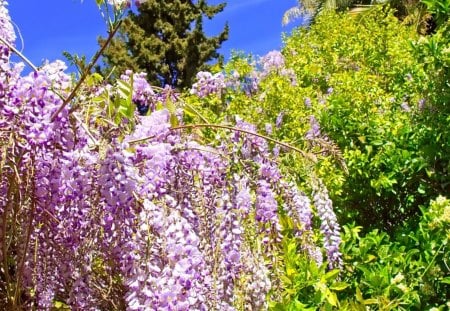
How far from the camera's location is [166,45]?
2502 cm

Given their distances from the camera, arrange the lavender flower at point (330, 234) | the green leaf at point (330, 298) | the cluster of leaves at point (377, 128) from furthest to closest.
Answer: the cluster of leaves at point (377, 128)
the lavender flower at point (330, 234)
the green leaf at point (330, 298)

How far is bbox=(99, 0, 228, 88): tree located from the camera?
24797 mm

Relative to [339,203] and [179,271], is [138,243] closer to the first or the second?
[179,271]

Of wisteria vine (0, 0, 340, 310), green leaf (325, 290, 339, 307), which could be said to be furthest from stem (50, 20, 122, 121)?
green leaf (325, 290, 339, 307)

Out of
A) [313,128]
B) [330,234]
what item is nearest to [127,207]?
[330,234]

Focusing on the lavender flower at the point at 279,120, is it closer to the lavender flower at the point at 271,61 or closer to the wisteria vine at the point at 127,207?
the lavender flower at the point at 271,61

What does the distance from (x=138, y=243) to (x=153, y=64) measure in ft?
76.4

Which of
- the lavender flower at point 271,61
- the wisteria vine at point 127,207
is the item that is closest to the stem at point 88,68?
the wisteria vine at point 127,207

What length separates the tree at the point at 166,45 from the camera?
81.4ft

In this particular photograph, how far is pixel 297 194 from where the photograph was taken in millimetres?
3289

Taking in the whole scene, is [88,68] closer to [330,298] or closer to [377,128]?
[330,298]

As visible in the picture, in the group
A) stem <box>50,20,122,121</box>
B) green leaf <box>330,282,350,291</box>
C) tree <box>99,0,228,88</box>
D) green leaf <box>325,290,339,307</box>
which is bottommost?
green leaf <box>325,290,339,307</box>

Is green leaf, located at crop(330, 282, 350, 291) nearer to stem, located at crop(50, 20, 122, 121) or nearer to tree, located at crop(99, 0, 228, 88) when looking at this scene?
stem, located at crop(50, 20, 122, 121)

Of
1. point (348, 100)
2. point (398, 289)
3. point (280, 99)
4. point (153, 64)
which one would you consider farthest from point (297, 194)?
point (153, 64)
